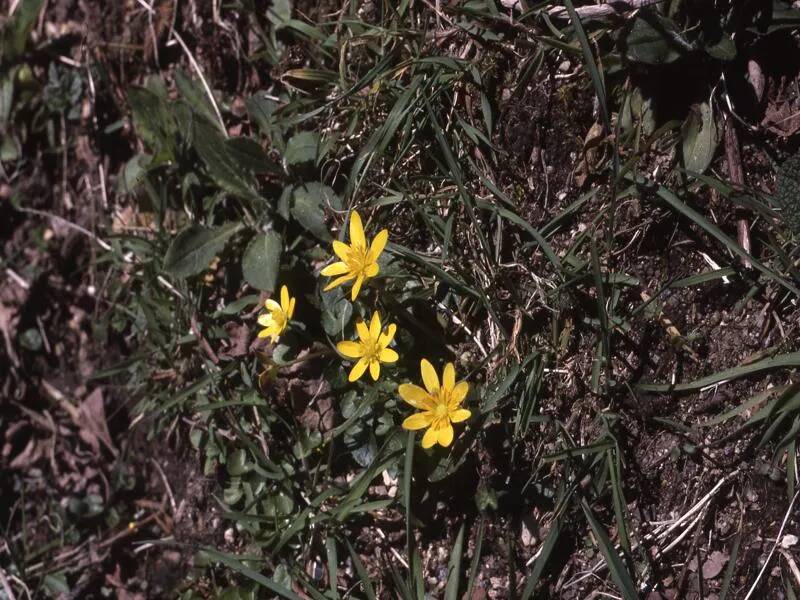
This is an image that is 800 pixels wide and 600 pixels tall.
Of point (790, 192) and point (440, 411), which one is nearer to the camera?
point (790, 192)

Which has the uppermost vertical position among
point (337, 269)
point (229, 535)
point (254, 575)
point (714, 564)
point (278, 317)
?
point (337, 269)

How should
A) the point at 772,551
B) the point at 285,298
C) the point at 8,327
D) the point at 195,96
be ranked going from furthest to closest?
the point at 8,327, the point at 195,96, the point at 285,298, the point at 772,551

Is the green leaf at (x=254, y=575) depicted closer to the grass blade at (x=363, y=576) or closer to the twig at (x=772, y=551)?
the grass blade at (x=363, y=576)

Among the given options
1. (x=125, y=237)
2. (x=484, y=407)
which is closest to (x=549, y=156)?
(x=484, y=407)

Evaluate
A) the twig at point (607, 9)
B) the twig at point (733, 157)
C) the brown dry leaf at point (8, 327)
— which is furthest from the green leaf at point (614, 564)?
the brown dry leaf at point (8, 327)

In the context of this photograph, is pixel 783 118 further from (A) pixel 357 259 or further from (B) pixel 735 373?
→ (A) pixel 357 259

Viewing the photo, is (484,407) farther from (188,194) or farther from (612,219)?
(188,194)

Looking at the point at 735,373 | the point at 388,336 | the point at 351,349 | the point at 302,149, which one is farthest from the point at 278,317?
the point at 735,373
